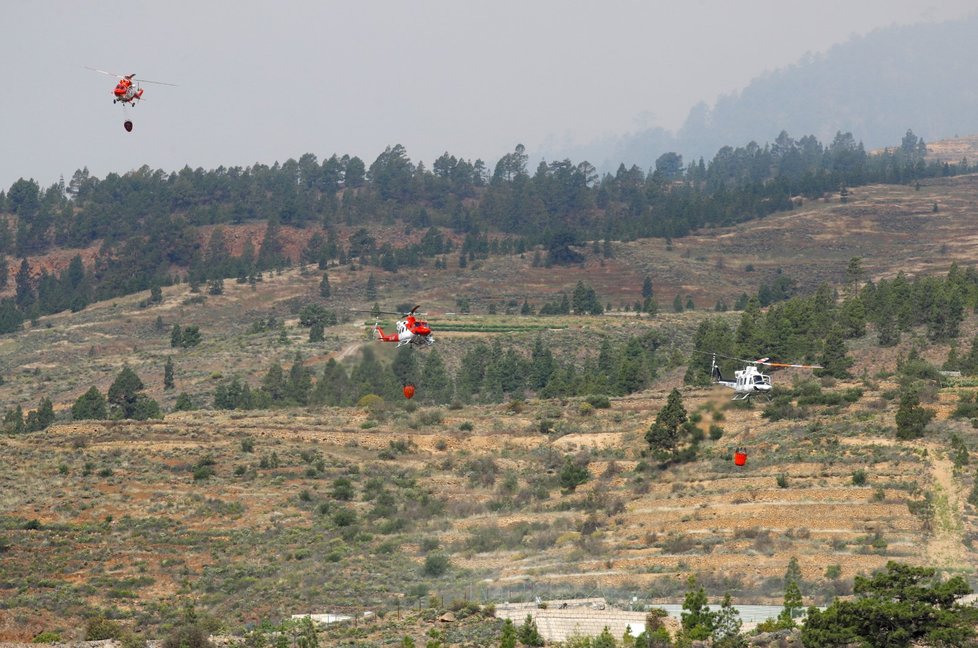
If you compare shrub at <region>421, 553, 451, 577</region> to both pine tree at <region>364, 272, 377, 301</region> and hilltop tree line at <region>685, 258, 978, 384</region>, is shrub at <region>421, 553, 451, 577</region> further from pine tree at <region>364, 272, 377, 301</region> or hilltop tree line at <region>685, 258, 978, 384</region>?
pine tree at <region>364, 272, 377, 301</region>

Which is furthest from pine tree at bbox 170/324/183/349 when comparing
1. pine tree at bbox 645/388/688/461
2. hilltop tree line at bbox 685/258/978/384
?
pine tree at bbox 645/388/688/461

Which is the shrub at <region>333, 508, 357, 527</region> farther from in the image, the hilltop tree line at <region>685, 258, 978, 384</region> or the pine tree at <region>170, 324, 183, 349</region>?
the pine tree at <region>170, 324, 183, 349</region>

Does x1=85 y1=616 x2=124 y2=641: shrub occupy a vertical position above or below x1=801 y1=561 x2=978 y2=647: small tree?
below

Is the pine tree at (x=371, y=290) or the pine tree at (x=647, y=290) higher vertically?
the pine tree at (x=371, y=290)

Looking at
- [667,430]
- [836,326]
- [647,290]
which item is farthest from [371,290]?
[667,430]

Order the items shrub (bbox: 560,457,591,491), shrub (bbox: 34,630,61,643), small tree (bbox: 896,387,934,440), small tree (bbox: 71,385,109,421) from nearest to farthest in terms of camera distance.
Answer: shrub (bbox: 34,630,61,643) → small tree (bbox: 896,387,934,440) → shrub (bbox: 560,457,591,491) → small tree (bbox: 71,385,109,421)

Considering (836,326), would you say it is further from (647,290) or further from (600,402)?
(647,290)

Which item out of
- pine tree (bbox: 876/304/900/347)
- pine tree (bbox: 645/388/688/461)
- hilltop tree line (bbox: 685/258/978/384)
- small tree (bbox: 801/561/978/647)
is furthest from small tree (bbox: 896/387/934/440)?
small tree (bbox: 801/561/978/647)

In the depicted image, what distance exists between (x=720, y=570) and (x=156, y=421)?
185 ft

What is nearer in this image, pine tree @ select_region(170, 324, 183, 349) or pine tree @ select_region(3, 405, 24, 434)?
pine tree @ select_region(3, 405, 24, 434)

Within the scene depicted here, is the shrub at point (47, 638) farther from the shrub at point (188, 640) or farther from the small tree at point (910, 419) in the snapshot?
the small tree at point (910, 419)

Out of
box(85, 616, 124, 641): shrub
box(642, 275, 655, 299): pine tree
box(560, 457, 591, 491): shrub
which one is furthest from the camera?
box(642, 275, 655, 299): pine tree

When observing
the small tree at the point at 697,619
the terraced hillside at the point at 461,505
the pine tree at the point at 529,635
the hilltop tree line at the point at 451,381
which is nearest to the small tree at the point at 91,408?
the terraced hillside at the point at 461,505

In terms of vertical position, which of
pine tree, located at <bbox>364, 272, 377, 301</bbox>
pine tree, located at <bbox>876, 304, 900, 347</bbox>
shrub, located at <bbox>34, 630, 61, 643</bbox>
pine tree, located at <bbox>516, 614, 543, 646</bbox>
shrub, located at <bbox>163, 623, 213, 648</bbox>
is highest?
pine tree, located at <bbox>364, 272, 377, 301</bbox>
